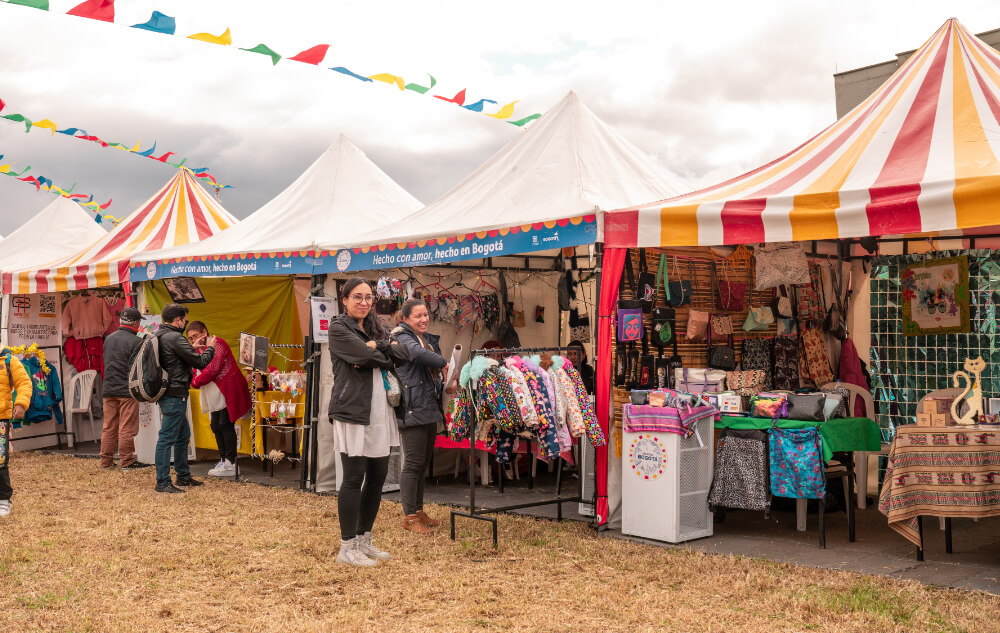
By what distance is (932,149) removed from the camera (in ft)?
16.7

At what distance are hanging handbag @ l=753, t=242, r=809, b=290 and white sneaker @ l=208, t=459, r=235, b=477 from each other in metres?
5.31

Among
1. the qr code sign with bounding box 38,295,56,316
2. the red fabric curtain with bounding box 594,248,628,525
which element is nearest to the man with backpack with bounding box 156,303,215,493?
the red fabric curtain with bounding box 594,248,628,525

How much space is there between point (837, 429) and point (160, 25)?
17.3 ft

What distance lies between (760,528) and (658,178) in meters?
2.92

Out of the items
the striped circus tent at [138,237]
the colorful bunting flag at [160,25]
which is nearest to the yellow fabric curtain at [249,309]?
the striped circus tent at [138,237]

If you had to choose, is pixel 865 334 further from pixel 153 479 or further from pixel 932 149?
pixel 153 479

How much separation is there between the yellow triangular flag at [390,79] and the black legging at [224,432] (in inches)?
138

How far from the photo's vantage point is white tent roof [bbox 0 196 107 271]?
1289 centimetres

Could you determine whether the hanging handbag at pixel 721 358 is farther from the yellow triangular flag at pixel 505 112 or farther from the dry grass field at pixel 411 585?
the yellow triangular flag at pixel 505 112

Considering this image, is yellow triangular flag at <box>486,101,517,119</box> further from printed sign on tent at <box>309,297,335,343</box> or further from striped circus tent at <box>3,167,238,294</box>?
striped circus tent at <box>3,167,238,294</box>

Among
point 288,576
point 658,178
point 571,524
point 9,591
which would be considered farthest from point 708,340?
point 9,591

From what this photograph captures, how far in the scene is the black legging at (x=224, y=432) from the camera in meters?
8.61

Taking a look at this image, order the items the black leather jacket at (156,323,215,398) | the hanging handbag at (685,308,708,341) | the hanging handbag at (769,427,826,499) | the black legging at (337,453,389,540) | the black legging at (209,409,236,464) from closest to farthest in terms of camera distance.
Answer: the black legging at (337,453,389,540) < the hanging handbag at (769,427,826,499) < the hanging handbag at (685,308,708,341) < the black leather jacket at (156,323,215,398) < the black legging at (209,409,236,464)

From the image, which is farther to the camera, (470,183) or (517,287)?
(517,287)
